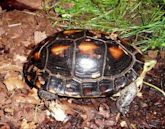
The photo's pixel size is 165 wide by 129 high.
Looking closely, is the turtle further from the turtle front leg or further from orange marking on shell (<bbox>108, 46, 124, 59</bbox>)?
the turtle front leg

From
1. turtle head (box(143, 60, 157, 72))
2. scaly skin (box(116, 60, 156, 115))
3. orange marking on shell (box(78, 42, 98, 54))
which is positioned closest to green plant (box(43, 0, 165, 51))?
turtle head (box(143, 60, 157, 72))

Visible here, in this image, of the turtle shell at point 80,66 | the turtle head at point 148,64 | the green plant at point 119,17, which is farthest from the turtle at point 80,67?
the green plant at point 119,17

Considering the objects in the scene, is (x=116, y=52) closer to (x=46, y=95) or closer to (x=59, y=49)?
(x=59, y=49)

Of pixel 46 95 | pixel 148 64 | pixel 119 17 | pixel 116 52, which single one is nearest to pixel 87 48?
pixel 116 52

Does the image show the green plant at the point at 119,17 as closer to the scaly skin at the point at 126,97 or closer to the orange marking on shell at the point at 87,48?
the scaly skin at the point at 126,97

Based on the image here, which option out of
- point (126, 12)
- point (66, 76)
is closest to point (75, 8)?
point (126, 12)

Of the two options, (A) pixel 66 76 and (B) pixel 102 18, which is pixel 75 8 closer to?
(B) pixel 102 18
